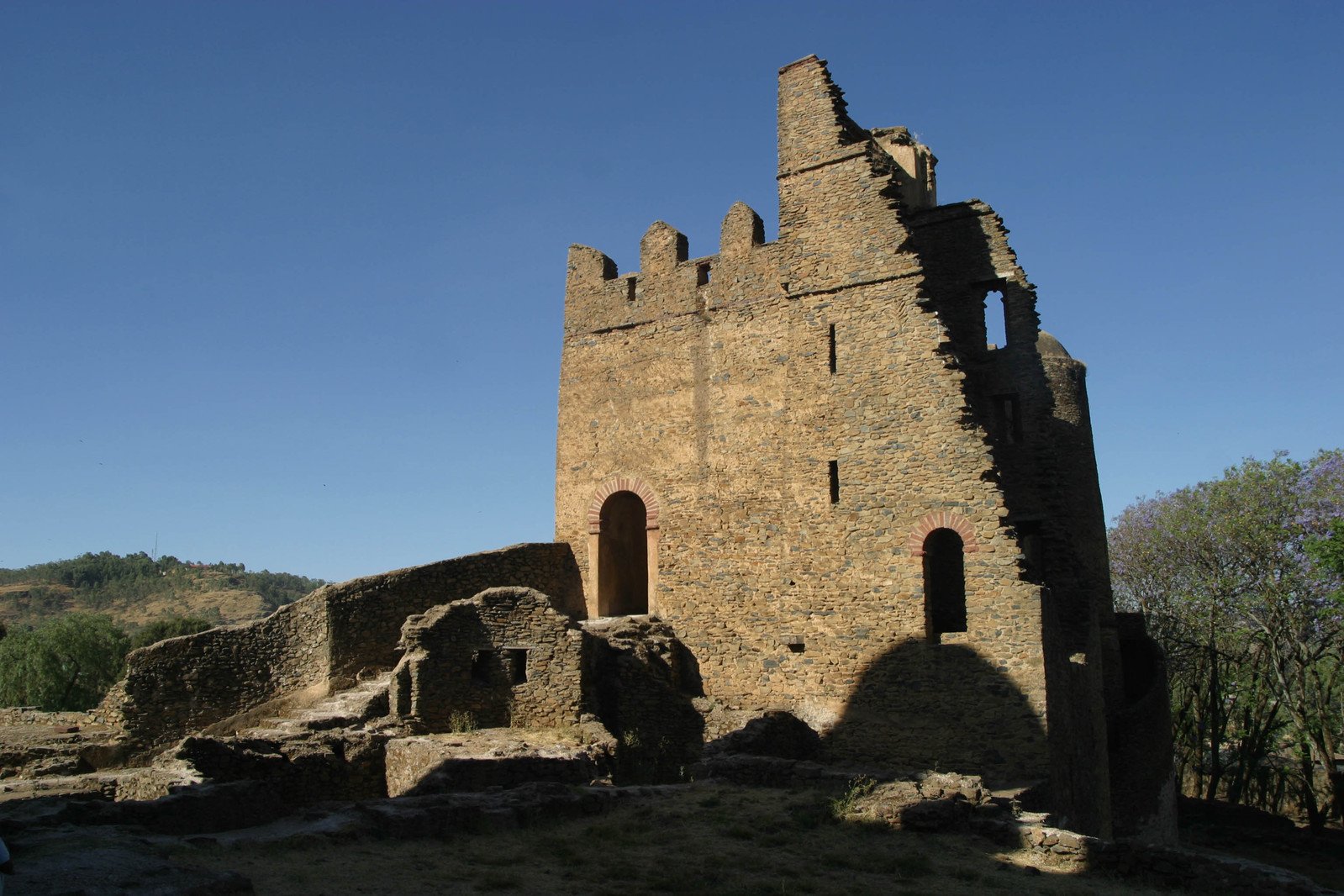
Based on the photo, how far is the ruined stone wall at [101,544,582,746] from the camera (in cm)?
1572

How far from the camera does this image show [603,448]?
19344mm

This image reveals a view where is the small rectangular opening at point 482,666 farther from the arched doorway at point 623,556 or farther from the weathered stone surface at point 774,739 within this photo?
the weathered stone surface at point 774,739

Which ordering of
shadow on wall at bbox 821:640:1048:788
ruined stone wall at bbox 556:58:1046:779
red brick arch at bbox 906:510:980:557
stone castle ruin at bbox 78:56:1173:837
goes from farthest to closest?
stone castle ruin at bbox 78:56:1173:837
red brick arch at bbox 906:510:980:557
ruined stone wall at bbox 556:58:1046:779
shadow on wall at bbox 821:640:1048:788

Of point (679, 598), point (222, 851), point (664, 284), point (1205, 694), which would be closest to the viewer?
point (222, 851)

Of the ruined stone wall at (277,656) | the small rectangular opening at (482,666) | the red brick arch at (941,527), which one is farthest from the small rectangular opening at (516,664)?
the red brick arch at (941,527)

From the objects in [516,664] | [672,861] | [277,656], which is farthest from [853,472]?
[277,656]

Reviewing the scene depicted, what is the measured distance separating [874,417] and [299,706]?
992 centimetres

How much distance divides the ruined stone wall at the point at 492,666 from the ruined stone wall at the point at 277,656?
4.30 feet

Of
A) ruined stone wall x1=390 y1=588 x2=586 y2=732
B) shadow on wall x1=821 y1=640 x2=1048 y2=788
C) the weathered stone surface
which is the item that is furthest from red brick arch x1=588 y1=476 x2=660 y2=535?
shadow on wall x1=821 y1=640 x2=1048 y2=788

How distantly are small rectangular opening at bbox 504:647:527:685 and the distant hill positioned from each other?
5959cm

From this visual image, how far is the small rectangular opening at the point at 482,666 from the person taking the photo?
15.7 metres

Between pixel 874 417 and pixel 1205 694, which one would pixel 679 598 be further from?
pixel 1205 694

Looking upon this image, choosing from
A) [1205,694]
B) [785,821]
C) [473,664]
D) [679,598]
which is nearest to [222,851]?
[785,821]

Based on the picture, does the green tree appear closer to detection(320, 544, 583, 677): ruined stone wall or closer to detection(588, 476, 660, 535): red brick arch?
detection(320, 544, 583, 677): ruined stone wall
